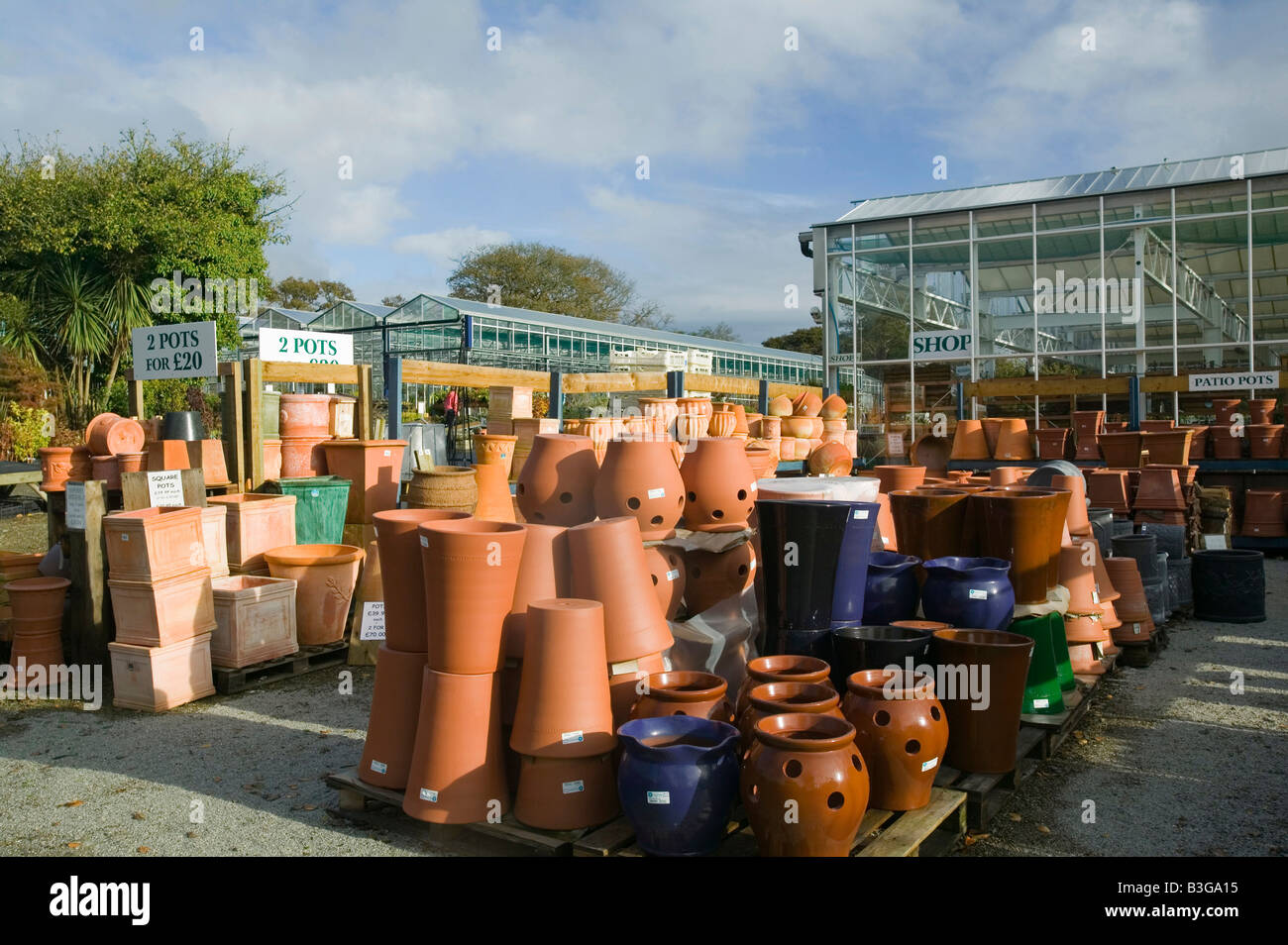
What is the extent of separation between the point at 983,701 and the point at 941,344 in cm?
1340

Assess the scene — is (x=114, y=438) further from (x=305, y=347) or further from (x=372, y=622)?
(x=372, y=622)

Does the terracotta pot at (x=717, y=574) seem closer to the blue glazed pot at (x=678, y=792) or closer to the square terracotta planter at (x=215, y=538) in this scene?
the blue glazed pot at (x=678, y=792)

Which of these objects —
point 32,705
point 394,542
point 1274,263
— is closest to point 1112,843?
point 394,542

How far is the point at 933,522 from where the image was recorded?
459 centimetres

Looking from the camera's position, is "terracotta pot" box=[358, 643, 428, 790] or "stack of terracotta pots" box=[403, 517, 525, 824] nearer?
"stack of terracotta pots" box=[403, 517, 525, 824]

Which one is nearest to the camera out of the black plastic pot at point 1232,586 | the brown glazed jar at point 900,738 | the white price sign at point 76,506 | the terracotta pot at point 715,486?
the brown glazed jar at point 900,738

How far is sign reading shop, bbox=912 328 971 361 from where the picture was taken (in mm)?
14852

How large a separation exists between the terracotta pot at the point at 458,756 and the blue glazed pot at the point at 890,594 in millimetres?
1814

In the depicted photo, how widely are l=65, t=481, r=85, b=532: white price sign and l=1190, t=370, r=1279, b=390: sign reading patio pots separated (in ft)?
36.9

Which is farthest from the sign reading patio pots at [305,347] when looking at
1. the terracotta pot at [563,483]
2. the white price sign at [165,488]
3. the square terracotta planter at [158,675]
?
the terracotta pot at [563,483]

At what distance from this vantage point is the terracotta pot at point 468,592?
3.09m

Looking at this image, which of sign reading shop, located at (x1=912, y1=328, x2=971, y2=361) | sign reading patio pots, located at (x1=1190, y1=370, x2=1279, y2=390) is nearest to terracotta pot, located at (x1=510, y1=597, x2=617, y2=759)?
sign reading patio pots, located at (x1=1190, y1=370, x2=1279, y2=390)

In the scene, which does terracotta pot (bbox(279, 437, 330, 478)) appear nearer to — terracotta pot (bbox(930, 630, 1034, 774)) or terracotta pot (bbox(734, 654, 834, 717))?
terracotta pot (bbox(734, 654, 834, 717))

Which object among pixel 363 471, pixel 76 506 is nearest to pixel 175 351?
pixel 363 471
